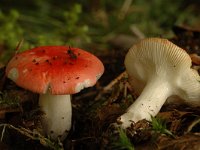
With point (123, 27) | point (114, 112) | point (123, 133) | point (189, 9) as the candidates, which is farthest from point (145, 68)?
point (189, 9)

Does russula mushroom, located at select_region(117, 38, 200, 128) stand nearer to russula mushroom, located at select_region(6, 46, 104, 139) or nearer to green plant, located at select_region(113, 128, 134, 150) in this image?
green plant, located at select_region(113, 128, 134, 150)

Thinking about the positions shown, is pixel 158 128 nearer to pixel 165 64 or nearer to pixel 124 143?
pixel 124 143

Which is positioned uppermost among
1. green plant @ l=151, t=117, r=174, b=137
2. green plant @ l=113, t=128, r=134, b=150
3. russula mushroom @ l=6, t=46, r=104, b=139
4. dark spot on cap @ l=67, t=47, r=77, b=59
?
dark spot on cap @ l=67, t=47, r=77, b=59

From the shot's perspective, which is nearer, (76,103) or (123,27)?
(76,103)

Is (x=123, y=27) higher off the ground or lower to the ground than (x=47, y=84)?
higher

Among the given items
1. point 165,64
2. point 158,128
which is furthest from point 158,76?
point 158,128

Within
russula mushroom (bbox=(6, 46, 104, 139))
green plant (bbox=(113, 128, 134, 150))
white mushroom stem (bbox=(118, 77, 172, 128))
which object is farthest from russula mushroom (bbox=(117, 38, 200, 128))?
russula mushroom (bbox=(6, 46, 104, 139))

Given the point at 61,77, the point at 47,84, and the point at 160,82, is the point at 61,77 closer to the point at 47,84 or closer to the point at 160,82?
the point at 47,84
